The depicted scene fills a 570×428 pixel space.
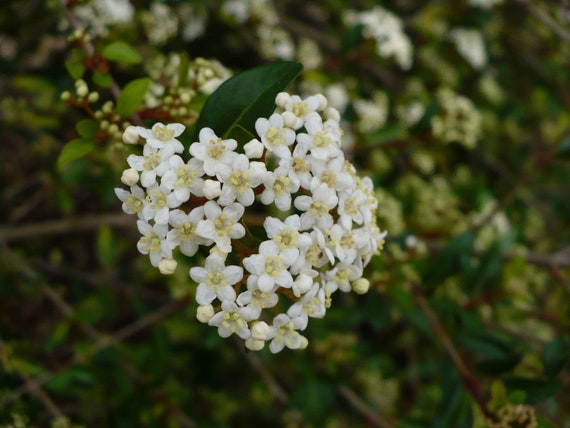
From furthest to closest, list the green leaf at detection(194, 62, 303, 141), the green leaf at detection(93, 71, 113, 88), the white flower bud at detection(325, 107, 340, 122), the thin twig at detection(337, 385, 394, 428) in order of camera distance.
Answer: the thin twig at detection(337, 385, 394, 428)
the green leaf at detection(93, 71, 113, 88)
the white flower bud at detection(325, 107, 340, 122)
the green leaf at detection(194, 62, 303, 141)

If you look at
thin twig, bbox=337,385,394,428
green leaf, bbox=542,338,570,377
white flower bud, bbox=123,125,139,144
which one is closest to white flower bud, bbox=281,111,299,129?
white flower bud, bbox=123,125,139,144

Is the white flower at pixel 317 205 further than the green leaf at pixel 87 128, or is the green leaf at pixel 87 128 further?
the green leaf at pixel 87 128

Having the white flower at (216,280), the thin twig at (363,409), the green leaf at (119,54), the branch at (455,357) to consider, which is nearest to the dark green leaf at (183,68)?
the green leaf at (119,54)

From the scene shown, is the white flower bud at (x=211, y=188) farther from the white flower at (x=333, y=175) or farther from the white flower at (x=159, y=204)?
the white flower at (x=333, y=175)

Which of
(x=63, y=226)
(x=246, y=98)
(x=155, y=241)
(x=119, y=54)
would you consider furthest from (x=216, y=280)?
(x=63, y=226)

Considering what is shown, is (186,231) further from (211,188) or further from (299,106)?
(299,106)

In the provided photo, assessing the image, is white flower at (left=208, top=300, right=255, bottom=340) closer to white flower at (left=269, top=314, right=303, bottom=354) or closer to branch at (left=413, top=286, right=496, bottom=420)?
white flower at (left=269, top=314, right=303, bottom=354)
